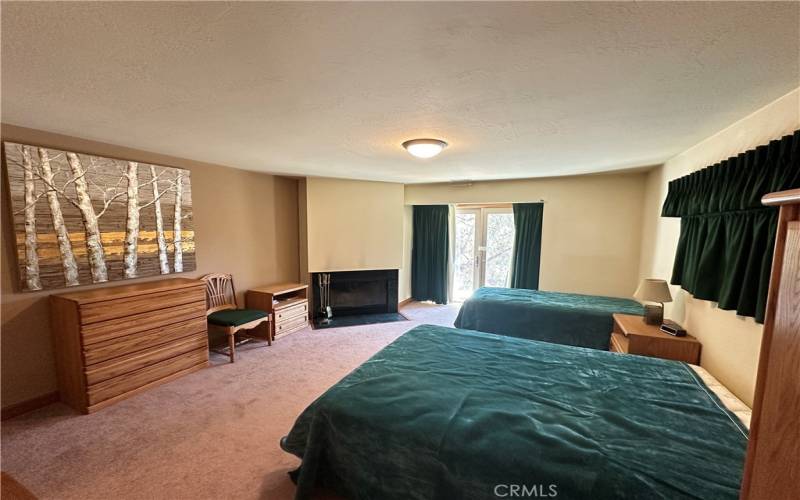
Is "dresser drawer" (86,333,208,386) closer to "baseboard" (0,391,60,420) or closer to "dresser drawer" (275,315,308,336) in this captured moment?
"baseboard" (0,391,60,420)

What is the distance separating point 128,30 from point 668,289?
392 centimetres

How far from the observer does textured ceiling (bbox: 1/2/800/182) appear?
3.39 ft

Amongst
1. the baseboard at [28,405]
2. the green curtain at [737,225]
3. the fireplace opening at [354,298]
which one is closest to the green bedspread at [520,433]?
the green curtain at [737,225]

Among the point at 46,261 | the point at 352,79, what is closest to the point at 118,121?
the point at 46,261

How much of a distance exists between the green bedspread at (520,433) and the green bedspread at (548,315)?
4.31 ft

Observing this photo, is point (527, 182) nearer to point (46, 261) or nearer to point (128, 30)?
point (128, 30)

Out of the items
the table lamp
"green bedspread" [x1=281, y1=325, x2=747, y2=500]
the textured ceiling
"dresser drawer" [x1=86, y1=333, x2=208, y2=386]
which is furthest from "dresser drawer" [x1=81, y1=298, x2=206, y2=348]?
the table lamp

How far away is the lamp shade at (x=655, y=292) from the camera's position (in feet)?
8.59

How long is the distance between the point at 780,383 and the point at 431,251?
17.9 feet

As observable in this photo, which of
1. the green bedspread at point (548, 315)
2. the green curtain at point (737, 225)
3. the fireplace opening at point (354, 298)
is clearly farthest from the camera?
the fireplace opening at point (354, 298)

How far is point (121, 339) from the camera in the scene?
8.39ft

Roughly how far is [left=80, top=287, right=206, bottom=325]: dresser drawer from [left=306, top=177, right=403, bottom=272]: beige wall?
1.84 m

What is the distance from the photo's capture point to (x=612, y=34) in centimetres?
111

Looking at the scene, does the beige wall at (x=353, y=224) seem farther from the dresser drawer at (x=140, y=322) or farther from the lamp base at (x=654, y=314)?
the lamp base at (x=654, y=314)
